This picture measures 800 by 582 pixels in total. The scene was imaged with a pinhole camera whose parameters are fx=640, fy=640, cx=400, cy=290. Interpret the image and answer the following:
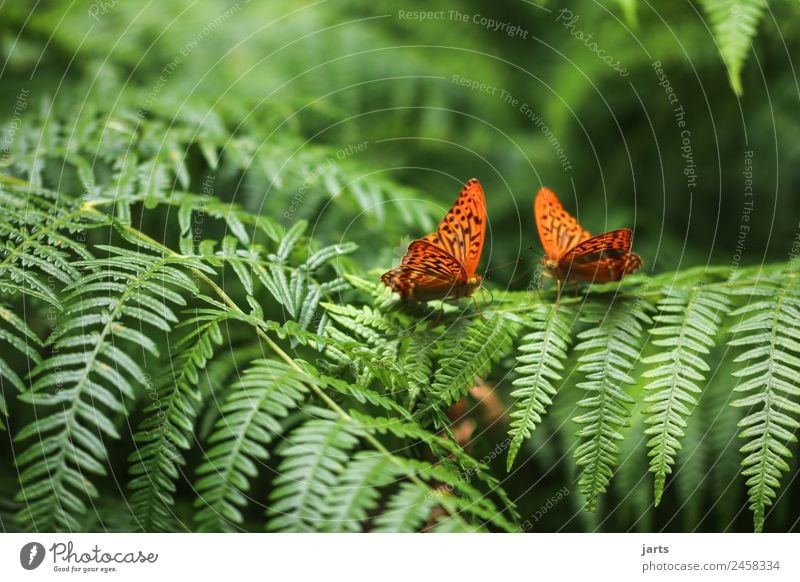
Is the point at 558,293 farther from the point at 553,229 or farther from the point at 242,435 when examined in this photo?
the point at 242,435

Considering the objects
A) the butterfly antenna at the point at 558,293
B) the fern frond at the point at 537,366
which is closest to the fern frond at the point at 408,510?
the fern frond at the point at 537,366

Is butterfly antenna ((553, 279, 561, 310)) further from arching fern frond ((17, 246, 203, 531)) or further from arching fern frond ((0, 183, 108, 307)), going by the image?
arching fern frond ((0, 183, 108, 307))

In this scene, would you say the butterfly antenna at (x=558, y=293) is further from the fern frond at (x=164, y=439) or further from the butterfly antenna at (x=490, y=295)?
the fern frond at (x=164, y=439)

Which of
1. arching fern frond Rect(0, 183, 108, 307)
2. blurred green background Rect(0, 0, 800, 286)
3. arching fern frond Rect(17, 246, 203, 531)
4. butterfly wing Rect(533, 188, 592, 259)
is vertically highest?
blurred green background Rect(0, 0, 800, 286)

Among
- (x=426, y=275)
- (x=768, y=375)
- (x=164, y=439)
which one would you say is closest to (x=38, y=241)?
(x=164, y=439)

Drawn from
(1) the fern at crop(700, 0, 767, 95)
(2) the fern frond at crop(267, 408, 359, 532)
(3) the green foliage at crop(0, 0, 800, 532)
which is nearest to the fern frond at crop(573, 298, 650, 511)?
(3) the green foliage at crop(0, 0, 800, 532)
